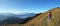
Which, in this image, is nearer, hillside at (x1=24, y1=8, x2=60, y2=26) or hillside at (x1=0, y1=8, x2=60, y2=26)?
hillside at (x1=0, y1=8, x2=60, y2=26)

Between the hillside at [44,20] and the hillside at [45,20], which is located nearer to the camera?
the hillside at [45,20]

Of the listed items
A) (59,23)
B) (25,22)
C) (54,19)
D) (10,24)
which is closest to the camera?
(59,23)

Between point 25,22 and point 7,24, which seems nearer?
point 7,24

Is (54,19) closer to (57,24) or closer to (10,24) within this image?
(57,24)

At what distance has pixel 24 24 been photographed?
25016 mm

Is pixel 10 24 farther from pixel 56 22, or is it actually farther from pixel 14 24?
pixel 56 22

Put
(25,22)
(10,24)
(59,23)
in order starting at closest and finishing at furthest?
(59,23), (10,24), (25,22)

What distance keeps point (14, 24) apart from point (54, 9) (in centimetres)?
586

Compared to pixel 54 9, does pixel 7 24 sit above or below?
below

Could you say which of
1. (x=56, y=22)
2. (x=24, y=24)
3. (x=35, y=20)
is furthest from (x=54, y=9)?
(x=56, y=22)

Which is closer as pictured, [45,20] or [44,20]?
[45,20]

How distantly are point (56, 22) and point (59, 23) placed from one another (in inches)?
23.4

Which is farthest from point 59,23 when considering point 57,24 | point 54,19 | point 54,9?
point 54,9

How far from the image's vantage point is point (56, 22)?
19047mm
